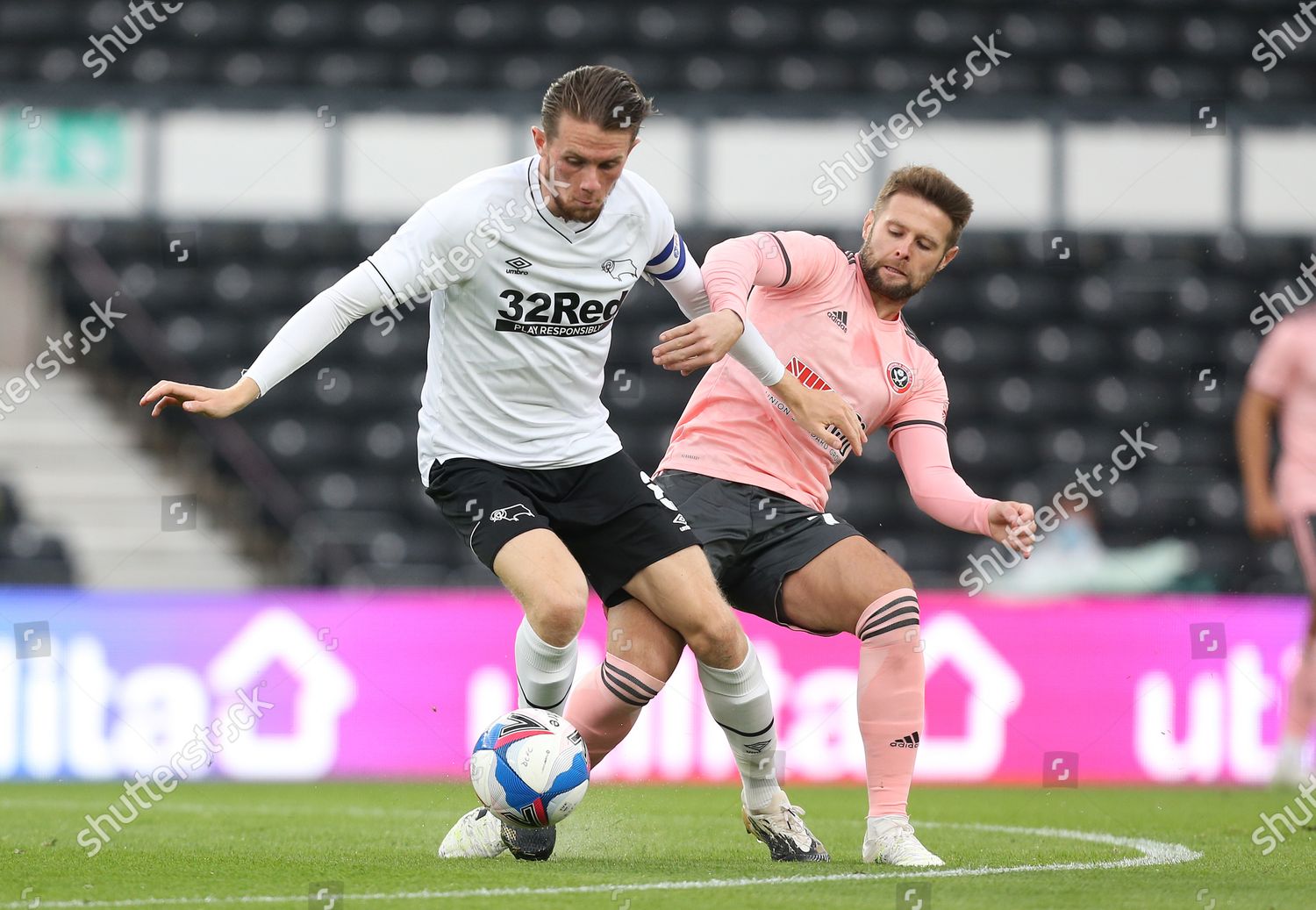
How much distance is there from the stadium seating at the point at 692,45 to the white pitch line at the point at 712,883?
9.25 meters

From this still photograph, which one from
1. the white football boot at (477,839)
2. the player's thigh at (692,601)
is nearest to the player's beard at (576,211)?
the player's thigh at (692,601)

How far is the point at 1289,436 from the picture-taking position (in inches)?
275

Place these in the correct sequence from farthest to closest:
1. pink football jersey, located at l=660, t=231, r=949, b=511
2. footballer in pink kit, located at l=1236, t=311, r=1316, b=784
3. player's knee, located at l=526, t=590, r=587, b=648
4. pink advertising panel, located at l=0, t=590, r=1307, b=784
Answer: pink advertising panel, located at l=0, t=590, r=1307, b=784, footballer in pink kit, located at l=1236, t=311, r=1316, b=784, pink football jersey, located at l=660, t=231, r=949, b=511, player's knee, located at l=526, t=590, r=587, b=648

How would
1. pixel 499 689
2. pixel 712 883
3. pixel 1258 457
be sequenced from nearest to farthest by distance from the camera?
pixel 712 883, pixel 1258 457, pixel 499 689

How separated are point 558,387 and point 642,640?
710 mm

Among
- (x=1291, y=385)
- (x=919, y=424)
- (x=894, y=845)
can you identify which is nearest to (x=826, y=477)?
(x=919, y=424)

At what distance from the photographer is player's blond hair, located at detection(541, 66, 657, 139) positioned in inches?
159

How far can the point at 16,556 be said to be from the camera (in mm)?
9844

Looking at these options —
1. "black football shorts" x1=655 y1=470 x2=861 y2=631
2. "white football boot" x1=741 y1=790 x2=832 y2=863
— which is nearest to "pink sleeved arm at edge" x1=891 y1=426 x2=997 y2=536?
"black football shorts" x1=655 y1=470 x2=861 y2=631

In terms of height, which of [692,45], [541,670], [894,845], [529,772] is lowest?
[894,845]

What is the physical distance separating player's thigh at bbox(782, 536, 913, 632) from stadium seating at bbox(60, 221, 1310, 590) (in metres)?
5.46

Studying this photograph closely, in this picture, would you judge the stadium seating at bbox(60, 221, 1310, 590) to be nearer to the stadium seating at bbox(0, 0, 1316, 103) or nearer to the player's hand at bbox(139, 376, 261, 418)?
the stadium seating at bbox(0, 0, 1316, 103)

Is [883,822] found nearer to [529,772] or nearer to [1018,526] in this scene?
[1018,526]

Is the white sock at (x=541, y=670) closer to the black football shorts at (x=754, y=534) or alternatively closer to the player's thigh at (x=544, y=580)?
the player's thigh at (x=544, y=580)
